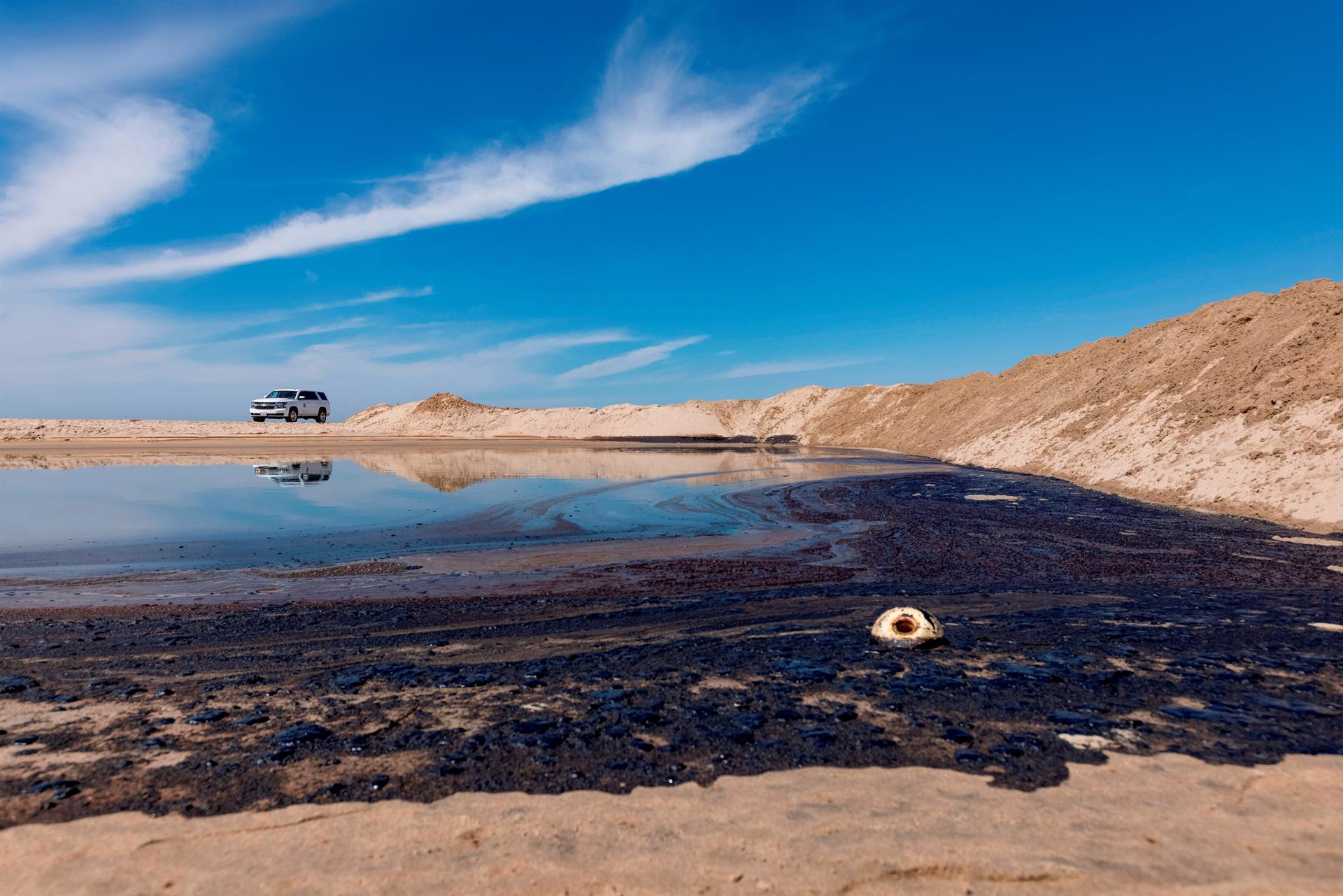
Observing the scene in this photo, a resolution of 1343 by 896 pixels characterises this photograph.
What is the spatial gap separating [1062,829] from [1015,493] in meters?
18.3

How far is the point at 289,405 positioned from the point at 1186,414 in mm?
51108

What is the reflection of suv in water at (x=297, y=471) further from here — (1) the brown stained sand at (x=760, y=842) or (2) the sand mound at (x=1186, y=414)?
(2) the sand mound at (x=1186, y=414)

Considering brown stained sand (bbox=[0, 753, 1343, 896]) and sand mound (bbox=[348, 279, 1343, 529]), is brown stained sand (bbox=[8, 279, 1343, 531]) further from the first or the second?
brown stained sand (bbox=[0, 753, 1343, 896])

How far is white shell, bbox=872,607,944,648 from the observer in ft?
19.7

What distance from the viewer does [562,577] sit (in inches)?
370

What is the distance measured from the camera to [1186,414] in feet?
72.6

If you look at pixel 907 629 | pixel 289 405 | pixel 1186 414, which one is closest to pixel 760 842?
pixel 907 629

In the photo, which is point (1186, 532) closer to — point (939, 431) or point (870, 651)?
point (870, 651)

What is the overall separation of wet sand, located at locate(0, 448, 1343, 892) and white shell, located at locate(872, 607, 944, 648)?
160 mm

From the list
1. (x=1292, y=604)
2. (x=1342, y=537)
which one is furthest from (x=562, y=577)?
(x=1342, y=537)

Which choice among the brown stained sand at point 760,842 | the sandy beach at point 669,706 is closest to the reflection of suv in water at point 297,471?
the sandy beach at point 669,706

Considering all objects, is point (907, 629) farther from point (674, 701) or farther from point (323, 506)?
point (323, 506)

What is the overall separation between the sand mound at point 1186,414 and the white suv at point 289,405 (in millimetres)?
7697

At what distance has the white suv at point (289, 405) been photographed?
4859 cm
